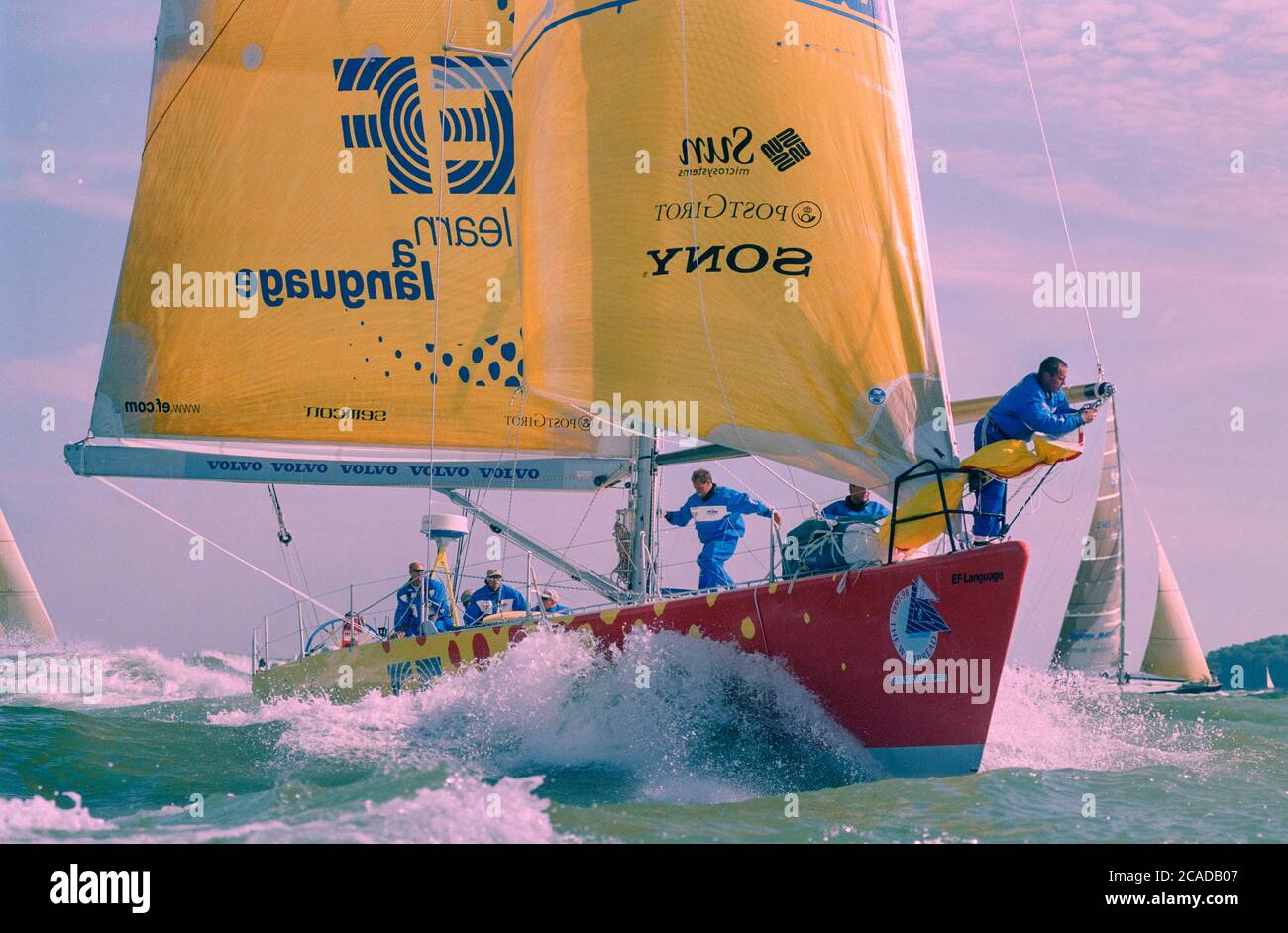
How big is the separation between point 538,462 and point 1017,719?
5.35 m

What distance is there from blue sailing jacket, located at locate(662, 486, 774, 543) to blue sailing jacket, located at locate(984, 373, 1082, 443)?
2.20 m

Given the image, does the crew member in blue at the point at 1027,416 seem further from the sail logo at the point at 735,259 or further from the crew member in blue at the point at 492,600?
the crew member in blue at the point at 492,600

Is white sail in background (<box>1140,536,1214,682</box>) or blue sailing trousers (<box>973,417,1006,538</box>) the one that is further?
white sail in background (<box>1140,536,1214,682</box>)

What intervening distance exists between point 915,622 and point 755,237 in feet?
9.49

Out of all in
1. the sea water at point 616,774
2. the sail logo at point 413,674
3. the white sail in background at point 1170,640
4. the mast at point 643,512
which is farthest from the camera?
the white sail in background at point 1170,640

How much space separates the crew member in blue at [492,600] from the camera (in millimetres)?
13844

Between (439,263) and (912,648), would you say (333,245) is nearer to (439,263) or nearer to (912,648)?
(439,263)

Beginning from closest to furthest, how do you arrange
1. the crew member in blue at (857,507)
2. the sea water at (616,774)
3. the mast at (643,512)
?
the sea water at (616,774) < the crew member in blue at (857,507) < the mast at (643,512)

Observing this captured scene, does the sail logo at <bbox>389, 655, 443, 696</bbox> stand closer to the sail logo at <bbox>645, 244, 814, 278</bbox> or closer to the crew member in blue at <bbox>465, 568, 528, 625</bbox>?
the crew member in blue at <bbox>465, 568, 528, 625</bbox>

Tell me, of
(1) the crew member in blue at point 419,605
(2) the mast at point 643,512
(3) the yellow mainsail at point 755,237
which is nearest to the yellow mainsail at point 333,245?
(1) the crew member in blue at point 419,605

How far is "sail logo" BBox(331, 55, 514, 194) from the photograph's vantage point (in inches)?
566

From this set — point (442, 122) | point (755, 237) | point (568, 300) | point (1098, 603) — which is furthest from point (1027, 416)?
point (1098, 603)

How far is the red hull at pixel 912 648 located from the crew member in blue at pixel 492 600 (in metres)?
5.30

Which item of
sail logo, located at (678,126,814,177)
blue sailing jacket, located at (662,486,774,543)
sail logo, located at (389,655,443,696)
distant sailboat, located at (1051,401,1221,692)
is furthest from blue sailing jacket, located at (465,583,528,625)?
distant sailboat, located at (1051,401,1221,692)
